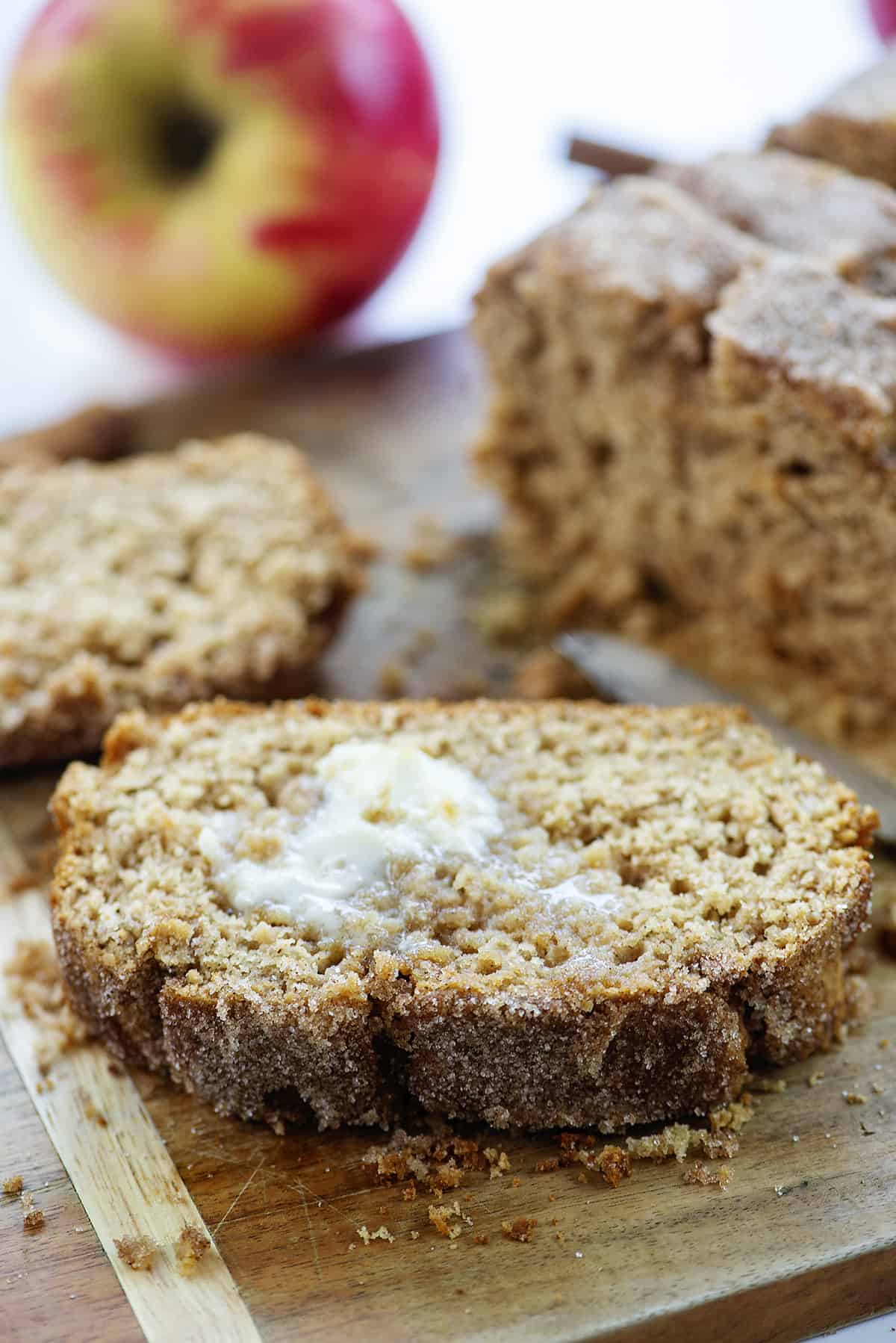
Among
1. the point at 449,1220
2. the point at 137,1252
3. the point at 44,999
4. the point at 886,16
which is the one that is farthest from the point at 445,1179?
the point at 886,16

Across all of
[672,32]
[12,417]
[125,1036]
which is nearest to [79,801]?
[125,1036]

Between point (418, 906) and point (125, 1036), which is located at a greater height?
point (418, 906)

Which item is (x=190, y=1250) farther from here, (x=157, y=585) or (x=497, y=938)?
(x=157, y=585)

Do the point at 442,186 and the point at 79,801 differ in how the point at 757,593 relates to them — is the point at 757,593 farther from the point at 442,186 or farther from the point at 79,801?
the point at 442,186

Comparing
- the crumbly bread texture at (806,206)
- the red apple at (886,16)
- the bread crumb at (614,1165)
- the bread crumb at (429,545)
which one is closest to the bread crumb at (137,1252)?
the bread crumb at (614,1165)

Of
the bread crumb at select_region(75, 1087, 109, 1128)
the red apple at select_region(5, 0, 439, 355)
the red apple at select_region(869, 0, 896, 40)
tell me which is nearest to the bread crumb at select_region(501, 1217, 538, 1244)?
the bread crumb at select_region(75, 1087, 109, 1128)

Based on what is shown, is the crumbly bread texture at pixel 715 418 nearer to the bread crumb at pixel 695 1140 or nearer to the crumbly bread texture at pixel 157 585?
the crumbly bread texture at pixel 157 585

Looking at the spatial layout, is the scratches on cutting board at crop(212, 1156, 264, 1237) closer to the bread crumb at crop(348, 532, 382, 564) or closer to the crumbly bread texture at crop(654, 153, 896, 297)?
the bread crumb at crop(348, 532, 382, 564)
